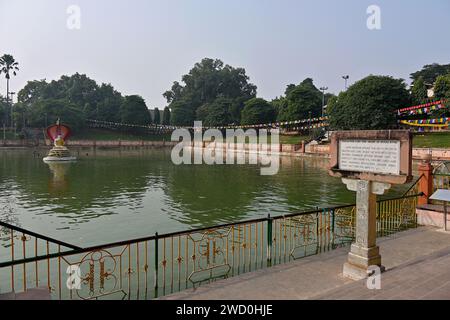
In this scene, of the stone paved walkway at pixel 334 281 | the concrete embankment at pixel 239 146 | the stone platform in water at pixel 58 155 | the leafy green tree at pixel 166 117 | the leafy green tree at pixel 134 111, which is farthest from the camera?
the leafy green tree at pixel 166 117

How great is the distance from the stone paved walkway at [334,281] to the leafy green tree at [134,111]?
284 feet

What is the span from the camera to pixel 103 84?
11062 cm

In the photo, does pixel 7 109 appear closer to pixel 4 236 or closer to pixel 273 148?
pixel 273 148

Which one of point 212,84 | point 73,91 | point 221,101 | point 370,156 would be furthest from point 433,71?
point 73,91

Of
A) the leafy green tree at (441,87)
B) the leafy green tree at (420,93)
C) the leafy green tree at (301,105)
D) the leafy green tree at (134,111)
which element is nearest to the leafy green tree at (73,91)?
the leafy green tree at (134,111)

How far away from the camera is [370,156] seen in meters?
6.62

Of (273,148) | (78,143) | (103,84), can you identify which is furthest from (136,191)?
(103,84)

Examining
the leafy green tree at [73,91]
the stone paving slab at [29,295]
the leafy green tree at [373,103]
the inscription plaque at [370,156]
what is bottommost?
the stone paving slab at [29,295]

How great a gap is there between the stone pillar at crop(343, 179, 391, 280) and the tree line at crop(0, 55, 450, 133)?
4717cm

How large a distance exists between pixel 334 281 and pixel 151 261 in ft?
15.3

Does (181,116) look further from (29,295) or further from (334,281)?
(29,295)

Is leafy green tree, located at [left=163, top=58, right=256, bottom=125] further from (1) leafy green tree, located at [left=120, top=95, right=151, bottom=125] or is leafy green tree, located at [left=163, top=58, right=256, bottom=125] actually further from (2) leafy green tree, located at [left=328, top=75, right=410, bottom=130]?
(2) leafy green tree, located at [left=328, top=75, right=410, bottom=130]

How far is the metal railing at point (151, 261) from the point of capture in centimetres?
661

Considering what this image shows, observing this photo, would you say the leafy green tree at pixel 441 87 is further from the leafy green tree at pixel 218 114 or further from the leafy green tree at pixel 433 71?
the leafy green tree at pixel 218 114
